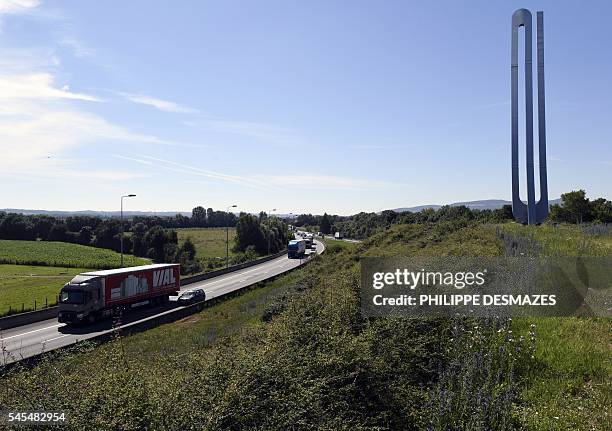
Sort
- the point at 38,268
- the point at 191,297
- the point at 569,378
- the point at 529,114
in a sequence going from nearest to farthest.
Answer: the point at 569,378 → the point at 529,114 → the point at 191,297 → the point at 38,268

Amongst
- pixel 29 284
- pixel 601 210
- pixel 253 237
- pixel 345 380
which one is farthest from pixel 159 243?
pixel 345 380

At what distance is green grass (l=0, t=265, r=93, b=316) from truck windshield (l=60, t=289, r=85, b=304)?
6.72 m

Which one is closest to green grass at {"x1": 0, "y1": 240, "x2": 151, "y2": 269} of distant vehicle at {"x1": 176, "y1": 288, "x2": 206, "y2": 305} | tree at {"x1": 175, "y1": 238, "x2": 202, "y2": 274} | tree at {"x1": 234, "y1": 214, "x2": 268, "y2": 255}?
tree at {"x1": 175, "y1": 238, "x2": 202, "y2": 274}

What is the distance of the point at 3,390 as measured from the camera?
6.70 meters

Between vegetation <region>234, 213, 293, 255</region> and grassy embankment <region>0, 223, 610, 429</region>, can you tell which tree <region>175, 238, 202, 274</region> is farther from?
grassy embankment <region>0, 223, 610, 429</region>

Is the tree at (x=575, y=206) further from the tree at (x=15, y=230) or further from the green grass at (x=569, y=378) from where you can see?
the tree at (x=15, y=230)

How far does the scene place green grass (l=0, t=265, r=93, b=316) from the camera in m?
38.5

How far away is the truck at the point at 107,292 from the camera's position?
28.2m

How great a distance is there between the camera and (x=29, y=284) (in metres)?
51.2

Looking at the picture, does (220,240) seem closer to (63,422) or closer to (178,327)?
(178,327)

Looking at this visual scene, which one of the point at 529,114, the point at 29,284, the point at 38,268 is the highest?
the point at 529,114

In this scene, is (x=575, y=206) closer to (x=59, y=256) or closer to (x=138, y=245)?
(x=138, y=245)

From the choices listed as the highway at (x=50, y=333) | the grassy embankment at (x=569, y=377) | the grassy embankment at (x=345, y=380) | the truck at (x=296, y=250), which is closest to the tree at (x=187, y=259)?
the truck at (x=296, y=250)

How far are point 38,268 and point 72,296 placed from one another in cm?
4735
